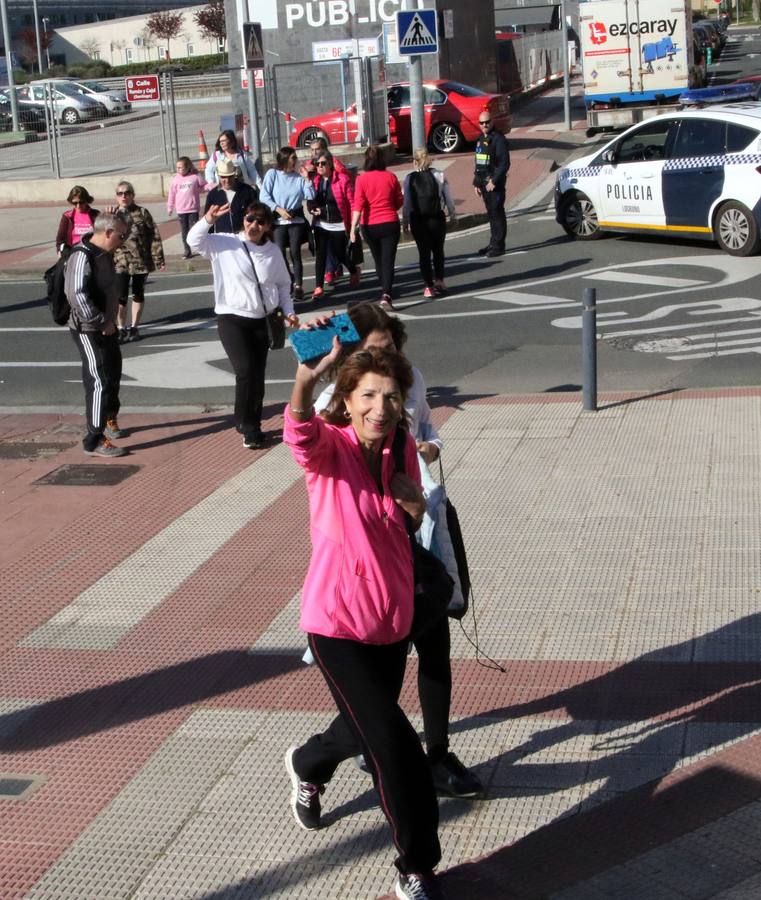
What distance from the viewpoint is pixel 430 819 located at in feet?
13.2

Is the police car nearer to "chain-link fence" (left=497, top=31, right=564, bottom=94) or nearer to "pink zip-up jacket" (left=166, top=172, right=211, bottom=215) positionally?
"pink zip-up jacket" (left=166, top=172, right=211, bottom=215)

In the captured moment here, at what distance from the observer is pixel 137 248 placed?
46.0ft

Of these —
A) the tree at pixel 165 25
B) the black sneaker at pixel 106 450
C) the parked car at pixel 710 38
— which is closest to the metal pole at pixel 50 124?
the black sneaker at pixel 106 450

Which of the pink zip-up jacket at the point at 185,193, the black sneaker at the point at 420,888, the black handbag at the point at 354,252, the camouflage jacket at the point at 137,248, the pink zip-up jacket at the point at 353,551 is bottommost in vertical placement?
the black sneaker at the point at 420,888

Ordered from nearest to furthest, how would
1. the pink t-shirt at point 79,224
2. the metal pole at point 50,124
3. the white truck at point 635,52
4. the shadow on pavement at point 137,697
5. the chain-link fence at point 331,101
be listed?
the shadow on pavement at point 137,697 → the pink t-shirt at point 79,224 → the metal pole at point 50,124 → the chain-link fence at point 331,101 → the white truck at point 635,52

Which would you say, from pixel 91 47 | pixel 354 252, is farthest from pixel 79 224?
pixel 91 47

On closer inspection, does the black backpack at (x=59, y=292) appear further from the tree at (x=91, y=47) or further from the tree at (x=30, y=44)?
the tree at (x=91, y=47)

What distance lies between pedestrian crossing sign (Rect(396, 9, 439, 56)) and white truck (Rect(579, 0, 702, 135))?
14.3m

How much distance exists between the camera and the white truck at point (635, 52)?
3362cm

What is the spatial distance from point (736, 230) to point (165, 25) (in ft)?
255

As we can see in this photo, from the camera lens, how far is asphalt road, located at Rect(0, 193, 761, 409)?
38.5ft

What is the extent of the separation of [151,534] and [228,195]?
6870 millimetres

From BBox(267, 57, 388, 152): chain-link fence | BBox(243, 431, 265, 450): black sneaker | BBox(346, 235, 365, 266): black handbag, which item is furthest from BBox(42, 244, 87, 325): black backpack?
BBox(267, 57, 388, 152): chain-link fence

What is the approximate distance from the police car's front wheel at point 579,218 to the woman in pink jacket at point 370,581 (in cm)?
1473
